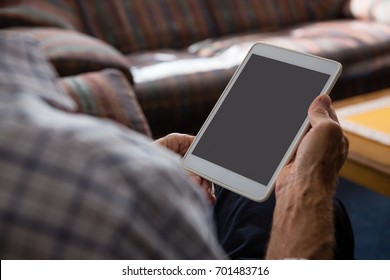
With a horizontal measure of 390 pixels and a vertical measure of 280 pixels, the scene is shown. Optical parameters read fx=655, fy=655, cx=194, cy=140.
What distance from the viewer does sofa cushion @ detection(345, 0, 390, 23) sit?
9.13ft

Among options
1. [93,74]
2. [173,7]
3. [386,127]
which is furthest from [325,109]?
[173,7]

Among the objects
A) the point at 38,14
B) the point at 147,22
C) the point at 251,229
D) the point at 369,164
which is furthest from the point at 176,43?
the point at 251,229

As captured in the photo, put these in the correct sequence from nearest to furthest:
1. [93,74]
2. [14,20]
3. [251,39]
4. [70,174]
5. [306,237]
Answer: [70,174], [306,237], [93,74], [14,20], [251,39]

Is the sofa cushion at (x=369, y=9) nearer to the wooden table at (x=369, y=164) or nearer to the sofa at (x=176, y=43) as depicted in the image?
the sofa at (x=176, y=43)

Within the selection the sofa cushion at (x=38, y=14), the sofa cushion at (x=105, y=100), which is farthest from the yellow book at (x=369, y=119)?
the sofa cushion at (x=38, y=14)

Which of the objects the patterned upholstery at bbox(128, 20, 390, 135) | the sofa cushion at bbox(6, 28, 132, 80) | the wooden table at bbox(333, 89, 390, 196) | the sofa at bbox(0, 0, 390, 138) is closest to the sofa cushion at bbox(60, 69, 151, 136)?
the sofa at bbox(0, 0, 390, 138)

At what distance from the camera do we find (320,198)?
894 millimetres

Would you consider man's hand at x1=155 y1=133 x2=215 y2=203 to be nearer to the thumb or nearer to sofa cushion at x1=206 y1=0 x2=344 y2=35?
the thumb

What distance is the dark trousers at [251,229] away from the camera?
1017mm

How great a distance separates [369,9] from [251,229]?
6.75ft

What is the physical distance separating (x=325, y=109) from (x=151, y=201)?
0.54 metres

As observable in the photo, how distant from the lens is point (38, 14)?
7.52 ft

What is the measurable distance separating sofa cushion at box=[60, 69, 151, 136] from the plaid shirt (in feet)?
3.66
